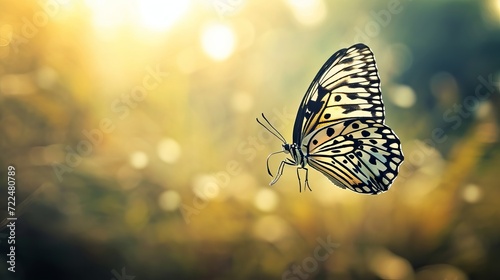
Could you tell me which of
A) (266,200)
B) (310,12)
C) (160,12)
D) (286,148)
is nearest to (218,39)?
(160,12)

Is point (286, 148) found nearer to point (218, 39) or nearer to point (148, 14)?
point (218, 39)

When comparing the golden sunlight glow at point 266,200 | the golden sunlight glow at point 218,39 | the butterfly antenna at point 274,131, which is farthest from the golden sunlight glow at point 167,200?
the golden sunlight glow at point 218,39

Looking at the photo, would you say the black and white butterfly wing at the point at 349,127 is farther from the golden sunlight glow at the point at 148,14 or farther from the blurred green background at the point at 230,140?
the golden sunlight glow at the point at 148,14

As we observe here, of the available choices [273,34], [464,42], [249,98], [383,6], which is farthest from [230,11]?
[464,42]

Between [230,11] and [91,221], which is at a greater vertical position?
[230,11]

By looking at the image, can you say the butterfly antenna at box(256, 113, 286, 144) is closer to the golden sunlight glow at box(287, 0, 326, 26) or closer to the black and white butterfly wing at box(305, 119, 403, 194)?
the black and white butterfly wing at box(305, 119, 403, 194)

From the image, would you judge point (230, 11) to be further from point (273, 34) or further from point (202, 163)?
point (202, 163)

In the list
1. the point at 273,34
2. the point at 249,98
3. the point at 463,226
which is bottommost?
the point at 463,226
